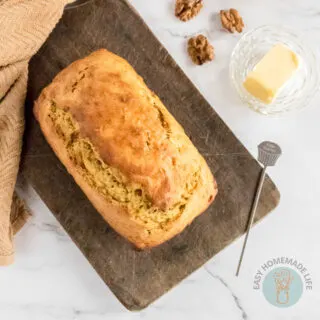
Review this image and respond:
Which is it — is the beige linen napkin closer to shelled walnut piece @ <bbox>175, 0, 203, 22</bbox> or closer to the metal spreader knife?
shelled walnut piece @ <bbox>175, 0, 203, 22</bbox>

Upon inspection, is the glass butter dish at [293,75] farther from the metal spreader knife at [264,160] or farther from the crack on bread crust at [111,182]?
the crack on bread crust at [111,182]

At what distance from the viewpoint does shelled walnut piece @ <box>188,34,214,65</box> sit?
1636 mm

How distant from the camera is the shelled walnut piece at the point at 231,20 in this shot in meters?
1.64

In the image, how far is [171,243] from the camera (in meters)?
1.59

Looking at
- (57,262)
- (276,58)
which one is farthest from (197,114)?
(57,262)

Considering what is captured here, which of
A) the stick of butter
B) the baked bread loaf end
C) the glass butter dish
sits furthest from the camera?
the glass butter dish

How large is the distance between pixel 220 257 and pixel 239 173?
0.30m

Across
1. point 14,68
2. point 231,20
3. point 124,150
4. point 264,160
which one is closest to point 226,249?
point 264,160

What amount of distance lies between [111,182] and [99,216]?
0.24m

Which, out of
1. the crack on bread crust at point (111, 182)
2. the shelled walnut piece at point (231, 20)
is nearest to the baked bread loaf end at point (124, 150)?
the crack on bread crust at point (111, 182)

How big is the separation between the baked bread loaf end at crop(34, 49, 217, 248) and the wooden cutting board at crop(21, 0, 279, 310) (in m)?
0.13

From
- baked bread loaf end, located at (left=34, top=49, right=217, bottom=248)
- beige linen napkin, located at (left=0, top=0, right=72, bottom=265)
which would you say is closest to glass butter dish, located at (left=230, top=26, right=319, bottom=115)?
baked bread loaf end, located at (left=34, top=49, right=217, bottom=248)

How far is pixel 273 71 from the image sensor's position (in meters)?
1.56

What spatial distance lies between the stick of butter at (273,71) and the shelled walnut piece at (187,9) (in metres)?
0.28
